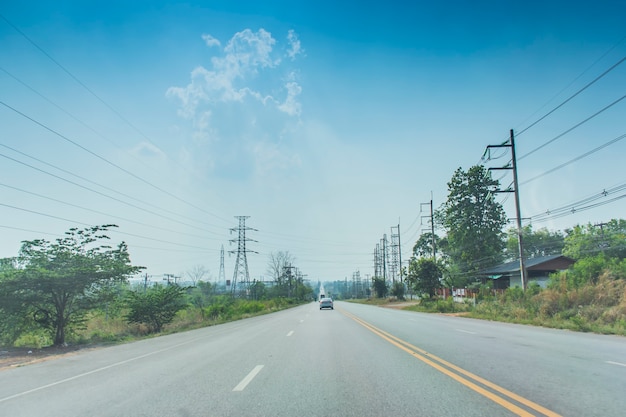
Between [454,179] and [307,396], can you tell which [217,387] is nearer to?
[307,396]

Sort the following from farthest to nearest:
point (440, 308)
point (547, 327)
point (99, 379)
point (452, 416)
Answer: point (440, 308) → point (547, 327) → point (99, 379) → point (452, 416)

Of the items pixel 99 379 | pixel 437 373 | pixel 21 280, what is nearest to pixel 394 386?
pixel 437 373

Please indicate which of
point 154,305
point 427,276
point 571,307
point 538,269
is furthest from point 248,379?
point 538,269

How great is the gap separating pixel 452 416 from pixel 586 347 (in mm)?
8731

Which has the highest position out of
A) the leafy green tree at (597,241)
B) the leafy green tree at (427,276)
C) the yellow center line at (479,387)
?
the leafy green tree at (597,241)

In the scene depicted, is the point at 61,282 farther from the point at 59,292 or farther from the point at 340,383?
the point at 340,383

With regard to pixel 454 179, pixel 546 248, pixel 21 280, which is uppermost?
pixel 454 179

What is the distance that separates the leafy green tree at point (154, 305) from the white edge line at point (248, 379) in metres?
18.6

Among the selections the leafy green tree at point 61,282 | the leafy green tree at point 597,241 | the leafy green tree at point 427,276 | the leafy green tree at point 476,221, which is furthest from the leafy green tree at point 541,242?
the leafy green tree at point 61,282

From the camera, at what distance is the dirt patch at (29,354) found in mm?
13095

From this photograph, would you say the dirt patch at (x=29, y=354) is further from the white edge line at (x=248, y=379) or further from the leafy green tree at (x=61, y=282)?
the white edge line at (x=248, y=379)

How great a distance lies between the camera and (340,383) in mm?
6844

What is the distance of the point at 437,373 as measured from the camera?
24.5 feet

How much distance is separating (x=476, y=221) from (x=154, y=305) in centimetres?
4735
